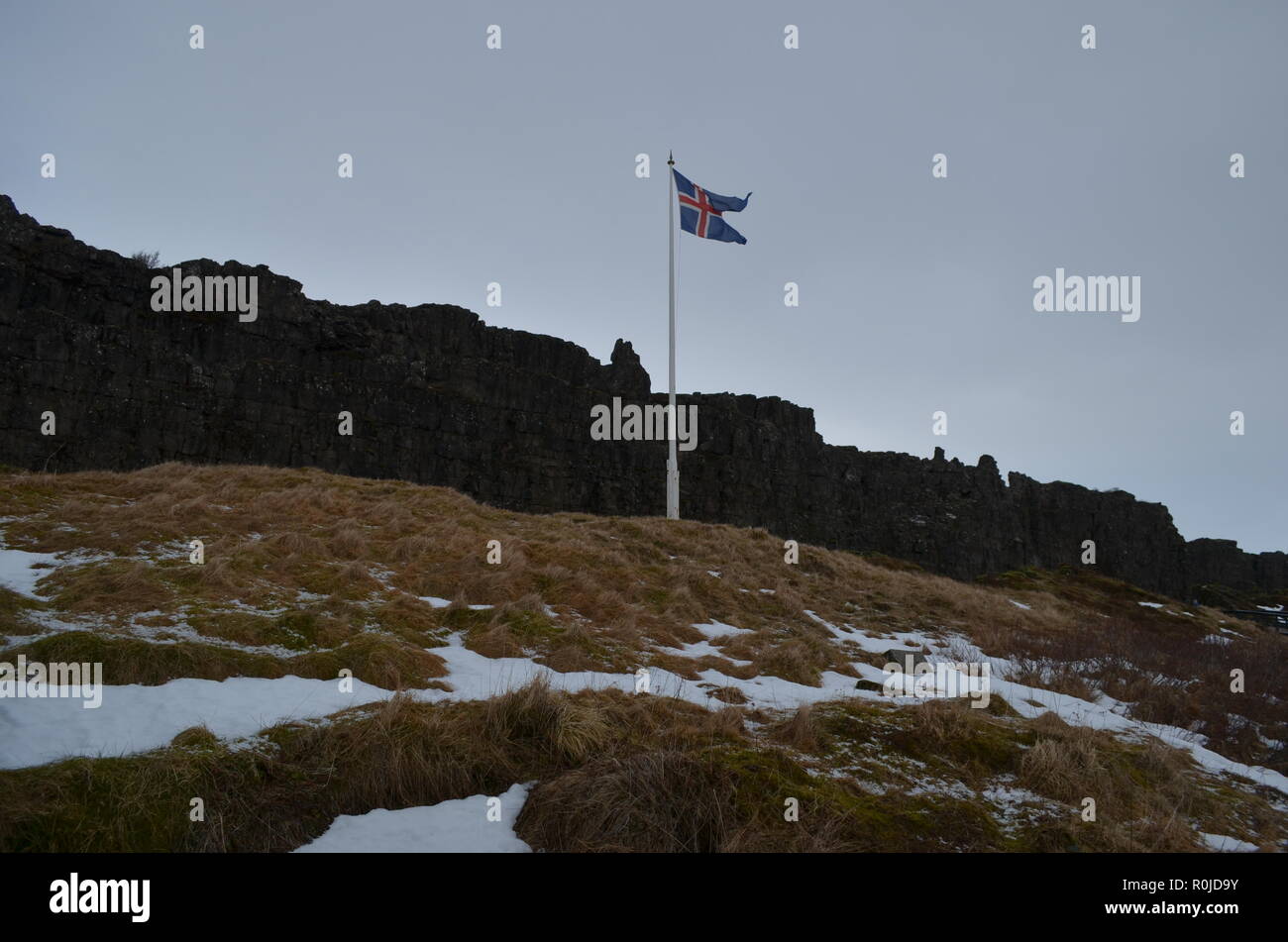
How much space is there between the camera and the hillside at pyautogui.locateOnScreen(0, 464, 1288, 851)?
Result: 459cm

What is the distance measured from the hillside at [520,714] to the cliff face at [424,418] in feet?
64.1

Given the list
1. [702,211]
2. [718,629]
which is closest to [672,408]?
[702,211]

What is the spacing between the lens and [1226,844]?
17.2ft

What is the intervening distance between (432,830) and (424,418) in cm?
3776

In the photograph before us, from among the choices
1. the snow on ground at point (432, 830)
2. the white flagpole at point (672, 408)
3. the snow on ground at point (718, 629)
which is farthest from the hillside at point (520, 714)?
the white flagpole at point (672, 408)

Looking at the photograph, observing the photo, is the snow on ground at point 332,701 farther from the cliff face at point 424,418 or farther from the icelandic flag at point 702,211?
the cliff face at point 424,418

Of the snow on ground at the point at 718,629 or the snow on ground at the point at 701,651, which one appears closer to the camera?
the snow on ground at the point at 701,651

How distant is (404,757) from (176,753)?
1.55m

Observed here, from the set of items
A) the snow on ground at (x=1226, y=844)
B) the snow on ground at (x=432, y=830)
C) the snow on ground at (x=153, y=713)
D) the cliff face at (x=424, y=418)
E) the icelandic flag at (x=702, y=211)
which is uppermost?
the icelandic flag at (x=702, y=211)

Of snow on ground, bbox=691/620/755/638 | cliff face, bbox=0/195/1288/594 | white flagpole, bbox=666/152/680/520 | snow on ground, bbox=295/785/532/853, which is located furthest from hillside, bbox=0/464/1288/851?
cliff face, bbox=0/195/1288/594

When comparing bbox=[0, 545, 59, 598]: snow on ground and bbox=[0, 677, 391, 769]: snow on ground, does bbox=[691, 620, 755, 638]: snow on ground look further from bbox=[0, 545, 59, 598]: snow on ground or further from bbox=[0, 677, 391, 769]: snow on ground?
bbox=[0, 545, 59, 598]: snow on ground

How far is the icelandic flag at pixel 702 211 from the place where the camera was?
25875 millimetres

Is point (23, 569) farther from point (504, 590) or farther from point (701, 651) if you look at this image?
point (701, 651)
